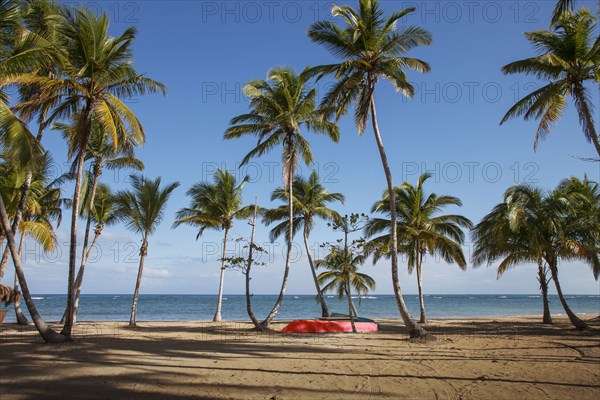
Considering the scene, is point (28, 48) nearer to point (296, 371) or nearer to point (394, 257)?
point (296, 371)

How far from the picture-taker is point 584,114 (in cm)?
1264

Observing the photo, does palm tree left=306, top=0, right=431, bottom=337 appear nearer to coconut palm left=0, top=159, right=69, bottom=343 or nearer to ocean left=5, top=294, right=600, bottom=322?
coconut palm left=0, top=159, right=69, bottom=343

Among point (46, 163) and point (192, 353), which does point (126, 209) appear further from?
point (192, 353)

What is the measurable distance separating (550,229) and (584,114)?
6680 millimetres

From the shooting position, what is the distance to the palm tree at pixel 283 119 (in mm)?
18750

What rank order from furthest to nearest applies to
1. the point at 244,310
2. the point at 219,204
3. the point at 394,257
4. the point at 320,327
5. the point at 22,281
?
the point at 244,310 → the point at 219,204 → the point at 320,327 → the point at 394,257 → the point at 22,281

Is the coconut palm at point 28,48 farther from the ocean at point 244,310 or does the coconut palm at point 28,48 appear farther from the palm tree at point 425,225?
the ocean at point 244,310

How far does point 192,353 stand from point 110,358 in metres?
1.99

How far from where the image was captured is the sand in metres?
6.66

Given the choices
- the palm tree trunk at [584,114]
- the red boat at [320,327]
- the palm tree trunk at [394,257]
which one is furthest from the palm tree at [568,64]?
the red boat at [320,327]

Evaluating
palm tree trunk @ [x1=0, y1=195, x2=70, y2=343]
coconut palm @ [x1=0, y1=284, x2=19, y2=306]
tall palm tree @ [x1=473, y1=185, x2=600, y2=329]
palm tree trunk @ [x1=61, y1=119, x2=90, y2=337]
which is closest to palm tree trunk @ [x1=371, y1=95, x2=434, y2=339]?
tall palm tree @ [x1=473, y1=185, x2=600, y2=329]

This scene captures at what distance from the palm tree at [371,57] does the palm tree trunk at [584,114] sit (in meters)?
4.80

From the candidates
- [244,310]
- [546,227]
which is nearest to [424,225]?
[546,227]

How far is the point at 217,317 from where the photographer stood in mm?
Answer: 25219
